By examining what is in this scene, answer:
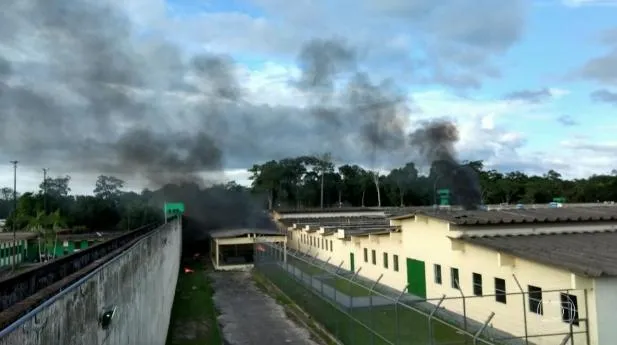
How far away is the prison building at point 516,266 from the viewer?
14.8 meters

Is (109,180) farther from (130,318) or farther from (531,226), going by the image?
(130,318)

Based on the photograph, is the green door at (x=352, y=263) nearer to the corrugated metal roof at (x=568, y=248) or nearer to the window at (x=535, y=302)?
the corrugated metal roof at (x=568, y=248)

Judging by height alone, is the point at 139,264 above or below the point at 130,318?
above

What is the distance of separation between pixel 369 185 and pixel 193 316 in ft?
279

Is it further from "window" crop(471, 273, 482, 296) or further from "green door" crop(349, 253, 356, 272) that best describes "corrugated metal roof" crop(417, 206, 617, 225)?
"green door" crop(349, 253, 356, 272)

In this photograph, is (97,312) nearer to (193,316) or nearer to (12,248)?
(193,316)

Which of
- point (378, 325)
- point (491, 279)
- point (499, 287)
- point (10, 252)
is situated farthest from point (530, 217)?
point (10, 252)

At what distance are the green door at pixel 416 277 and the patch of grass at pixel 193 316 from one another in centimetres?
991

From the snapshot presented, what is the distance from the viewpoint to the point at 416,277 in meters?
26.6

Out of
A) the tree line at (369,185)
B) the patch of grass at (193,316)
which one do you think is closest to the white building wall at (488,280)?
the patch of grass at (193,316)

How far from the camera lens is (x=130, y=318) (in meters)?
8.95

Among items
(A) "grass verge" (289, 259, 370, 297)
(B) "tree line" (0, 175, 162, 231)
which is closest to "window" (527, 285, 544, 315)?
(A) "grass verge" (289, 259, 370, 297)

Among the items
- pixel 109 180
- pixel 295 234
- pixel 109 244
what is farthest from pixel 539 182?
pixel 109 244

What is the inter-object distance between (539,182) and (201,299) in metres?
86.7
